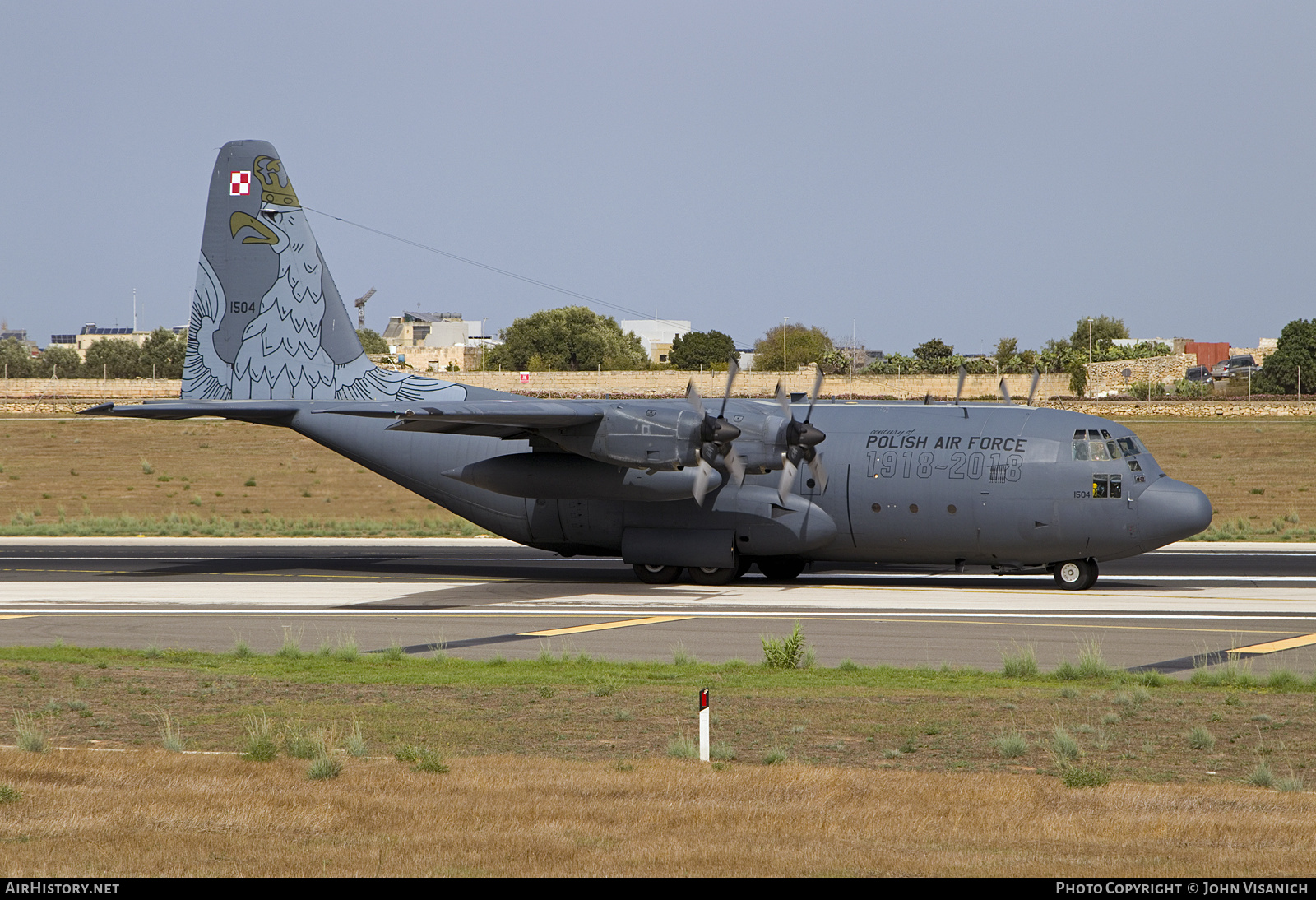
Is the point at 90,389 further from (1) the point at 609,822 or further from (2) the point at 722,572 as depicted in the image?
(1) the point at 609,822

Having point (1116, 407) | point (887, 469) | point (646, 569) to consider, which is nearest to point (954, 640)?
point (887, 469)

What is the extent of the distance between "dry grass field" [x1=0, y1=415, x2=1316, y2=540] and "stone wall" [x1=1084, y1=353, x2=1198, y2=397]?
32.7 m

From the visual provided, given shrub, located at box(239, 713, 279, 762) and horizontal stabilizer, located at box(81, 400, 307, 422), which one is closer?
shrub, located at box(239, 713, 279, 762)

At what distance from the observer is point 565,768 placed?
38.9 feet

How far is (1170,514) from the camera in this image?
1040 inches

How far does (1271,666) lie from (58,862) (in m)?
15.5

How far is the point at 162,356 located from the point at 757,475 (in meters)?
113

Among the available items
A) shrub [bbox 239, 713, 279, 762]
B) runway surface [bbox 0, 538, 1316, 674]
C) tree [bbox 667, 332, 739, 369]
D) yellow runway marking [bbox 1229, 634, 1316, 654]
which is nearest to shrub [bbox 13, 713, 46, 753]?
shrub [bbox 239, 713, 279, 762]

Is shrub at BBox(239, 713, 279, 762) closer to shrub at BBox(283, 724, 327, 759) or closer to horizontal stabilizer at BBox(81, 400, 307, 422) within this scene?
shrub at BBox(283, 724, 327, 759)

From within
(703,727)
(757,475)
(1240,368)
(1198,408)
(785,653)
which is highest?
(1240,368)

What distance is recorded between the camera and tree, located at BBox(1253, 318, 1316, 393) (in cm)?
10494

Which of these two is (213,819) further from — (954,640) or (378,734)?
(954,640)

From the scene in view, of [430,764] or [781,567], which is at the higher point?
[430,764]

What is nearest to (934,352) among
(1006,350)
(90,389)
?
(1006,350)
